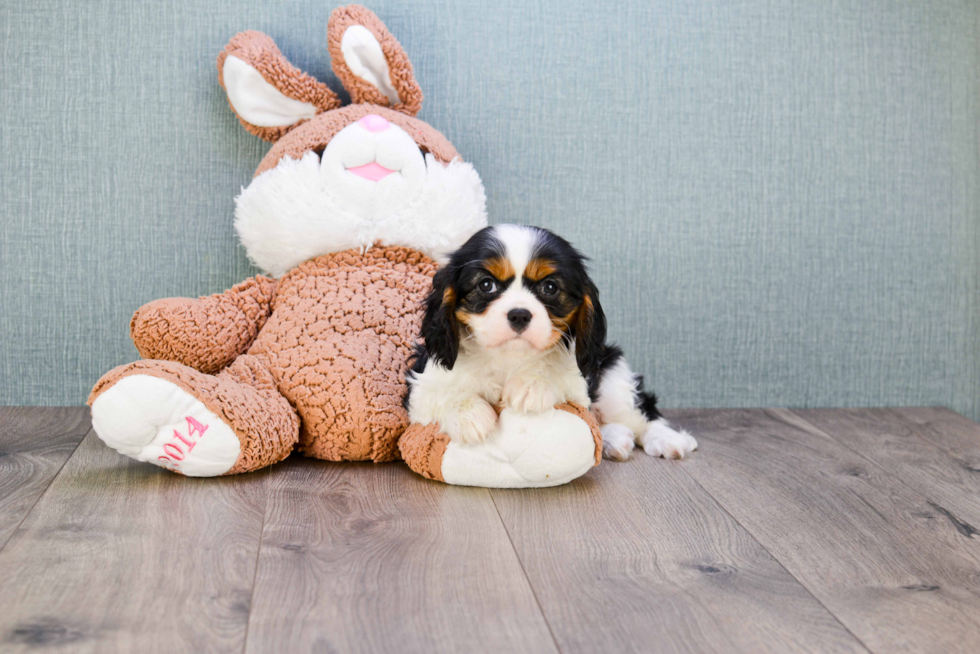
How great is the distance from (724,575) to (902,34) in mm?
1914

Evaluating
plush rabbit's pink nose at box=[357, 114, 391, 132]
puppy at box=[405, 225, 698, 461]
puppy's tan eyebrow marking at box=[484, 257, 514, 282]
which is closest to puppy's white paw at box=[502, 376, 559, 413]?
puppy at box=[405, 225, 698, 461]

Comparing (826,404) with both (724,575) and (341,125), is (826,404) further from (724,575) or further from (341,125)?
(341,125)

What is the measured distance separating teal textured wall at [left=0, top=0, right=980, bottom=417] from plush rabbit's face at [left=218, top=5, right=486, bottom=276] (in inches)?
8.1

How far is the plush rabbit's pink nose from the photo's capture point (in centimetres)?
201

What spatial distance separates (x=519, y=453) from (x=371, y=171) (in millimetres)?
788

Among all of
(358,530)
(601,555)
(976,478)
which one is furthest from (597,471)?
(976,478)

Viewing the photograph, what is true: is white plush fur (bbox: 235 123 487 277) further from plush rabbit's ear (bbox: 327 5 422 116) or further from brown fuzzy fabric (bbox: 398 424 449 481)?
brown fuzzy fabric (bbox: 398 424 449 481)

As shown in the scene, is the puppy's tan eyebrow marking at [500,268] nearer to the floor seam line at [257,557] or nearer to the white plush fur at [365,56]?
the floor seam line at [257,557]

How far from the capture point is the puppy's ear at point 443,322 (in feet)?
5.30

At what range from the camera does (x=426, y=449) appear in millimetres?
1729

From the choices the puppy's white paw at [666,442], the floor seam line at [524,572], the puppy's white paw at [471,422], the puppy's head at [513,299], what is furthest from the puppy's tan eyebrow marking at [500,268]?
the puppy's white paw at [666,442]

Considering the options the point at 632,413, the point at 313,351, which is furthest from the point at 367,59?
the point at 632,413

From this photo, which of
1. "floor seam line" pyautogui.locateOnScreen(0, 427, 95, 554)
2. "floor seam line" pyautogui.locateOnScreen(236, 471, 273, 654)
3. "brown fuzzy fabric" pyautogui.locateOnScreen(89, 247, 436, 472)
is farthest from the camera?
"brown fuzzy fabric" pyautogui.locateOnScreen(89, 247, 436, 472)

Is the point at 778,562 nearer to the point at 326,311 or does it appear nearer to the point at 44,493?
the point at 326,311
